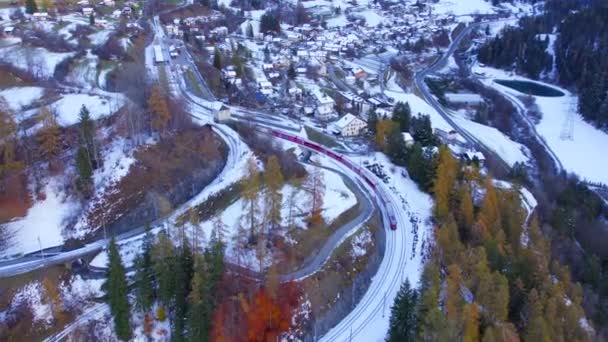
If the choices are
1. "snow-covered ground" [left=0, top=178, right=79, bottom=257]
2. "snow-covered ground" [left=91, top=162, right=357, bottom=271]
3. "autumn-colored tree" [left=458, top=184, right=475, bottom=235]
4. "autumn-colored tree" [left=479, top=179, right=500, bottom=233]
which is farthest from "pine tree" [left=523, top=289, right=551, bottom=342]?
"snow-covered ground" [left=0, top=178, right=79, bottom=257]

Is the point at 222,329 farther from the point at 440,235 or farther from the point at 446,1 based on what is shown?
the point at 446,1

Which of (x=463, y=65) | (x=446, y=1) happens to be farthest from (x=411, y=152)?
(x=446, y=1)

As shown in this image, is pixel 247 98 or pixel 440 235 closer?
pixel 440 235

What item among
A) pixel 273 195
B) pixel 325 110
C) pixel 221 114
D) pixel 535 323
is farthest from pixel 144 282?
pixel 325 110

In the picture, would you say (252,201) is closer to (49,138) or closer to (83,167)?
(83,167)

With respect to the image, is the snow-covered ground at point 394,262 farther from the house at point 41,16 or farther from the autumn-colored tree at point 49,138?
the house at point 41,16

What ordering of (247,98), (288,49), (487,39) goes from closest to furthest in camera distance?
(247,98), (288,49), (487,39)
